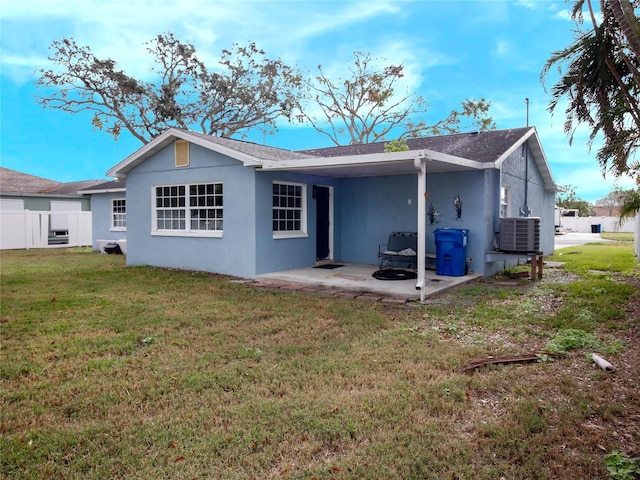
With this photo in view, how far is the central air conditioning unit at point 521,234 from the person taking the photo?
392 inches

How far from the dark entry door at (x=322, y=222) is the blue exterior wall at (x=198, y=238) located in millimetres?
2303

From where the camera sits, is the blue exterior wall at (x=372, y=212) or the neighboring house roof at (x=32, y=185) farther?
the neighboring house roof at (x=32, y=185)

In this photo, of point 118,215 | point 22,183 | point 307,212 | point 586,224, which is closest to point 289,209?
point 307,212

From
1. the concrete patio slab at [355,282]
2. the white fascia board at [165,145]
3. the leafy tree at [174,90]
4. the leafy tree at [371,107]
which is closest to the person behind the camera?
the concrete patio slab at [355,282]

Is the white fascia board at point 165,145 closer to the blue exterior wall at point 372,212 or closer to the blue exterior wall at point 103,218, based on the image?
the blue exterior wall at point 372,212

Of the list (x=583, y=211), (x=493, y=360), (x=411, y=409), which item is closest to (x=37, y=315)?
(x=411, y=409)

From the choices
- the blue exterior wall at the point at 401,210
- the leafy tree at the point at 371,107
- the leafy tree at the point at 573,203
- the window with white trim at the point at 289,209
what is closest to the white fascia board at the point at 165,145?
the window with white trim at the point at 289,209

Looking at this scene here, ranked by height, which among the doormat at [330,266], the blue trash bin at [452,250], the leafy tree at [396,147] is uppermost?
the leafy tree at [396,147]

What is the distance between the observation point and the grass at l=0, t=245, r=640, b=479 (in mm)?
2717

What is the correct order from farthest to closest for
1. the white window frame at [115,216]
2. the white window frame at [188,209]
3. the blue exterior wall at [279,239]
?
the white window frame at [115,216]
the white window frame at [188,209]
the blue exterior wall at [279,239]

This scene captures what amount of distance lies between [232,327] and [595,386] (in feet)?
13.0

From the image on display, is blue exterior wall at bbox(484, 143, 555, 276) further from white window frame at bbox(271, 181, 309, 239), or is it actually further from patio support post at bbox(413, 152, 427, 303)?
white window frame at bbox(271, 181, 309, 239)

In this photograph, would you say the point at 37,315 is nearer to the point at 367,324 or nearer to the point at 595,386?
the point at 367,324

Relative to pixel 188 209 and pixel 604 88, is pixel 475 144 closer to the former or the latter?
pixel 604 88
